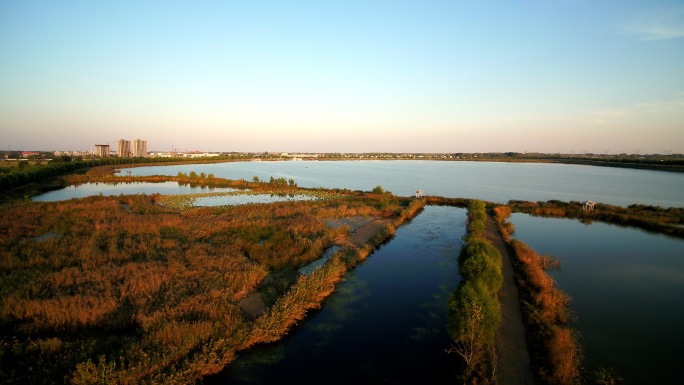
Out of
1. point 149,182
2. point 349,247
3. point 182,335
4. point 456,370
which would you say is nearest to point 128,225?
point 349,247

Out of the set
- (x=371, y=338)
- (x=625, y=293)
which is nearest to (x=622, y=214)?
(x=625, y=293)

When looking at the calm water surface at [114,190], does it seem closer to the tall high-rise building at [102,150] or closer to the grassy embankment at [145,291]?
the grassy embankment at [145,291]

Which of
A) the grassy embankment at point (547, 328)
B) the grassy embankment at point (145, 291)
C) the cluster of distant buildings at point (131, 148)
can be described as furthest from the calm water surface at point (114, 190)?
the cluster of distant buildings at point (131, 148)

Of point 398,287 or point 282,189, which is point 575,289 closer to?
point 398,287

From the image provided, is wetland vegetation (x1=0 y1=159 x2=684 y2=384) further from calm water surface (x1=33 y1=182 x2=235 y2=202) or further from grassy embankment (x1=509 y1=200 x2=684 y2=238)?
calm water surface (x1=33 y1=182 x2=235 y2=202)

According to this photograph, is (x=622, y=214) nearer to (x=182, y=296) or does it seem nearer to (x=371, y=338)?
(x=371, y=338)

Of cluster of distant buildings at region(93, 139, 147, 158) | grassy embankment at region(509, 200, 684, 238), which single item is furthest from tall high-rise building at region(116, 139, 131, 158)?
grassy embankment at region(509, 200, 684, 238)
